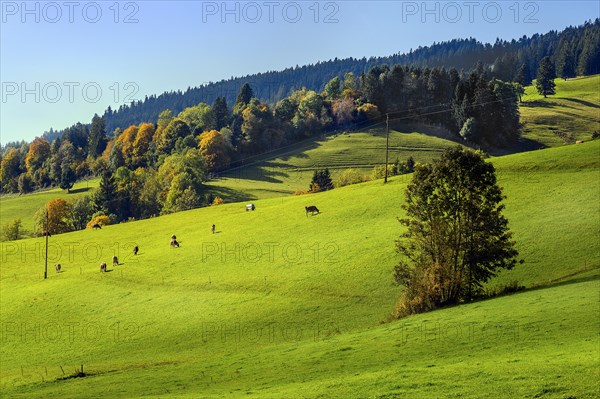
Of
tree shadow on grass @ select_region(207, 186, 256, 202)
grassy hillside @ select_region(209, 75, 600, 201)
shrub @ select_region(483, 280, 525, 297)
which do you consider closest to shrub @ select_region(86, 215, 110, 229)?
tree shadow on grass @ select_region(207, 186, 256, 202)

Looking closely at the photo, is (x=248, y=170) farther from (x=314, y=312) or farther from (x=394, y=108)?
(x=314, y=312)

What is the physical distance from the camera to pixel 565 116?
18300 cm

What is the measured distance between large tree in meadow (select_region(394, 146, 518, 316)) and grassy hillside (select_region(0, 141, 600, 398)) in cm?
354

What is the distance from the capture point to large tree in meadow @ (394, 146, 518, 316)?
159 feet

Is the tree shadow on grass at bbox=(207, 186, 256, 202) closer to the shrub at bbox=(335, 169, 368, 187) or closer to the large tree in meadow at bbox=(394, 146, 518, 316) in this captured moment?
the shrub at bbox=(335, 169, 368, 187)

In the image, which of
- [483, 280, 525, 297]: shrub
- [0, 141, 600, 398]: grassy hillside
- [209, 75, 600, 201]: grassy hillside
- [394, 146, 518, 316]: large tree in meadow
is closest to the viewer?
[0, 141, 600, 398]: grassy hillside

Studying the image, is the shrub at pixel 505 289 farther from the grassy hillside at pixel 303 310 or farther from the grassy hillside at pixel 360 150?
the grassy hillside at pixel 360 150

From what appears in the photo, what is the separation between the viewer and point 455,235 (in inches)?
1960

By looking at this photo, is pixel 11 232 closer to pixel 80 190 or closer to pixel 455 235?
pixel 80 190

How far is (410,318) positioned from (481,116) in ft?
429

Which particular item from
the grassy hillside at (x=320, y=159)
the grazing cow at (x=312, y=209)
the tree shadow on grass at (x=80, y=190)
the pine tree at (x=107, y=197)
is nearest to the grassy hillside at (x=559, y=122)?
the grassy hillside at (x=320, y=159)

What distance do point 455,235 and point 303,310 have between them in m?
14.2

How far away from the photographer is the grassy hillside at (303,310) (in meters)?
29.3

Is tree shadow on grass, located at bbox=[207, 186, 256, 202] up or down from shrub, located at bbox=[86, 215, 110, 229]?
up
